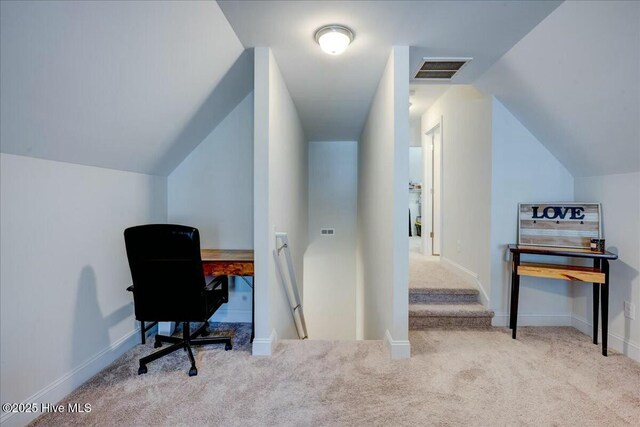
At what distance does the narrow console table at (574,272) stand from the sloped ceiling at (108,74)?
303 centimetres

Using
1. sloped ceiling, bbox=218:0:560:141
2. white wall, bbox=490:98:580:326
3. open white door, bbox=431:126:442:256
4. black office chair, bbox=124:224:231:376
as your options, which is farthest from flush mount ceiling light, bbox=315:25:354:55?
open white door, bbox=431:126:442:256

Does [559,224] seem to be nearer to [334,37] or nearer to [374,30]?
[374,30]

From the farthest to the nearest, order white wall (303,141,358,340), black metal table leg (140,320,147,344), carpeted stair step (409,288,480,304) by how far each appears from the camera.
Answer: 1. white wall (303,141,358,340)
2. carpeted stair step (409,288,480,304)
3. black metal table leg (140,320,147,344)

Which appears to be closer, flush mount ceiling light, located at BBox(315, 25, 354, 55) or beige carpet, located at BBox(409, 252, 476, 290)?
flush mount ceiling light, located at BBox(315, 25, 354, 55)

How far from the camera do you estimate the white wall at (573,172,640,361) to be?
2348mm

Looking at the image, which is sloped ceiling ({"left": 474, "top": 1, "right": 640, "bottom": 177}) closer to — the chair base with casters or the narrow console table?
the narrow console table

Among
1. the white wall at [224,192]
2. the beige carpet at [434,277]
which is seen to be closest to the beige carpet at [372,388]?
the beige carpet at [434,277]

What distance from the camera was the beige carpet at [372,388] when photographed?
1697 mm

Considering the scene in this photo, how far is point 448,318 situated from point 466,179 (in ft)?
5.23

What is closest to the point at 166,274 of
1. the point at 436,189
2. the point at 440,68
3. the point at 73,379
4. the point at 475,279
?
the point at 73,379

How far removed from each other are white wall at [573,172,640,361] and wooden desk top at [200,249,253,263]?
3.08 m

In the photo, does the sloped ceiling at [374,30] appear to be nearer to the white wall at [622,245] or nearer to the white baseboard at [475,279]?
the white wall at [622,245]

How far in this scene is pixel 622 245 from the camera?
2459 mm

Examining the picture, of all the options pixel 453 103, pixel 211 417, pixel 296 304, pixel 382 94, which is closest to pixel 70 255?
pixel 211 417
